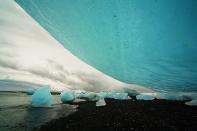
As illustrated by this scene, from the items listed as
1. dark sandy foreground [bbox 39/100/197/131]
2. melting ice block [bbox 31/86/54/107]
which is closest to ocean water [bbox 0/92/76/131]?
dark sandy foreground [bbox 39/100/197/131]

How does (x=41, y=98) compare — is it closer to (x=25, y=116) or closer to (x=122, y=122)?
(x=25, y=116)

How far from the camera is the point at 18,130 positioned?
29.2 ft

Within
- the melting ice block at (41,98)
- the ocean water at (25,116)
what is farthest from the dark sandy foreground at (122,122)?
the melting ice block at (41,98)

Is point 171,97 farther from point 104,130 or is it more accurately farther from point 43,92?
point 104,130

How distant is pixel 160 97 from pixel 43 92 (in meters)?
33.6

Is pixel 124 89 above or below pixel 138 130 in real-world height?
above

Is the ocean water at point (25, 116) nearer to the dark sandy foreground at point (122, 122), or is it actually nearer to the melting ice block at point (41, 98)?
the dark sandy foreground at point (122, 122)

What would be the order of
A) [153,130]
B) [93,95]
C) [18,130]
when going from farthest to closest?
[93,95] → [153,130] → [18,130]

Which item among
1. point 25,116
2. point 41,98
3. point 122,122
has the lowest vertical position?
point 122,122

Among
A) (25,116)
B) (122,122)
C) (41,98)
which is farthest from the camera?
(41,98)

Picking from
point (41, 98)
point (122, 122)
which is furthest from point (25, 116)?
point (41, 98)

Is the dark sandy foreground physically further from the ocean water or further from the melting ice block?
the melting ice block

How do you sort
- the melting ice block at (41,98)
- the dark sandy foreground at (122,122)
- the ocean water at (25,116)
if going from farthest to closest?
the melting ice block at (41,98), the ocean water at (25,116), the dark sandy foreground at (122,122)

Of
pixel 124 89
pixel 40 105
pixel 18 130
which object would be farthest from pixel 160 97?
pixel 18 130
